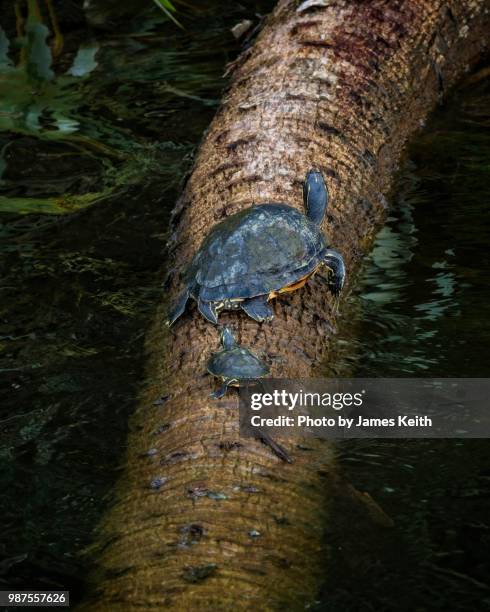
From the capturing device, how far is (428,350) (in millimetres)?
3746

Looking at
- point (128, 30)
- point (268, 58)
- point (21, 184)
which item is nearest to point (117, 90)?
point (128, 30)

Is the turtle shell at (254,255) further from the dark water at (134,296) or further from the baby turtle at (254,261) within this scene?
the dark water at (134,296)

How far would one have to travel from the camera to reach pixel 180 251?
13.2ft

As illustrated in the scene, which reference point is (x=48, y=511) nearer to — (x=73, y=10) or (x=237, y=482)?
(x=237, y=482)

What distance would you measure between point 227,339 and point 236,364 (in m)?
0.17

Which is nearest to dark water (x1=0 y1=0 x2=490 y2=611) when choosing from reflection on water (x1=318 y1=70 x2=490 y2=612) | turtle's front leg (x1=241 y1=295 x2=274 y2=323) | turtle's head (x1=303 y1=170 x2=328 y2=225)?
reflection on water (x1=318 y1=70 x2=490 y2=612)

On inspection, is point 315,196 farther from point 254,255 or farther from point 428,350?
point 428,350

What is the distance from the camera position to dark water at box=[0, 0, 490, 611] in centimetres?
286

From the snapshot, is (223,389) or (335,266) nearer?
(223,389)

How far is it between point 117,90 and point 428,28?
2.32m

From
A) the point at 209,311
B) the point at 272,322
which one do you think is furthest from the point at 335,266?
the point at 209,311

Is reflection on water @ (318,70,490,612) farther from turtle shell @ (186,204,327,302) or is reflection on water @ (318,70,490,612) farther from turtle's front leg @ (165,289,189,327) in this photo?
turtle's front leg @ (165,289,189,327)

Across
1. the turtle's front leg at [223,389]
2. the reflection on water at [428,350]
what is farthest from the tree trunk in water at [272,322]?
the reflection on water at [428,350]

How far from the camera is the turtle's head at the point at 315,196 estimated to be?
3759 millimetres
